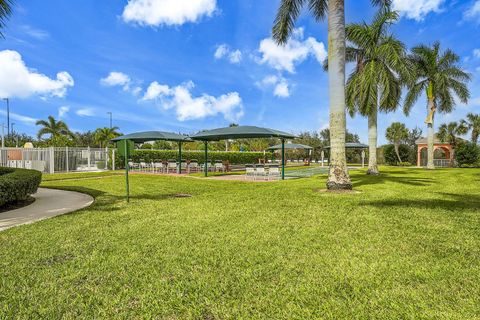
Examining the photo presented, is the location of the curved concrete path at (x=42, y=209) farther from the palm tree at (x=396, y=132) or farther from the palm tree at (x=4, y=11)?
the palm tree at (x=396, y=132)

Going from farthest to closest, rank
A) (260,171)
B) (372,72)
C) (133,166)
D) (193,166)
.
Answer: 1. (133,166)
2. (193,166)
3. (372,72)
4. (260,171)

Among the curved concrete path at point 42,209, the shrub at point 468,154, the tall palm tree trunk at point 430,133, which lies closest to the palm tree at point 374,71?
the tall palm tree trunk at point 430,133

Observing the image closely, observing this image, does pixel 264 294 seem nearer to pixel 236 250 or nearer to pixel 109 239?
pixel 236 250

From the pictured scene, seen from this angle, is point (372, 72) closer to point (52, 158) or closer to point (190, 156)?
point (190, 156)

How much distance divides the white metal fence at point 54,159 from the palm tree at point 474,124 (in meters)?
40.9

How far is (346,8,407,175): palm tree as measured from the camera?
59.4 ft

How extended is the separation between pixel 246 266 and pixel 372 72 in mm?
18265

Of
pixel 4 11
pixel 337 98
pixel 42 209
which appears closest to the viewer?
pixel 4 11

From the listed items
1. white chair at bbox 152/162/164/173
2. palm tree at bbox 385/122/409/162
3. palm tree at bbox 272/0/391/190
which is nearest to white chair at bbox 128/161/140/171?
white chair at bbox 152/162/164/173

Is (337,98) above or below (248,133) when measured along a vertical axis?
above

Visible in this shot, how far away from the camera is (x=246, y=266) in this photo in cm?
362

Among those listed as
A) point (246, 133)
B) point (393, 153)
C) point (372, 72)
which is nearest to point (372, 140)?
point (372, 72)

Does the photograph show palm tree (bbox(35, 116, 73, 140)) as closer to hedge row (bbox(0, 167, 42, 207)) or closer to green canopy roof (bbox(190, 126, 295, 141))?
green canopy roof (bbox(190, 126, 295, 141))

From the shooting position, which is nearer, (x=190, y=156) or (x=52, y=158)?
(x=52, y=158)
